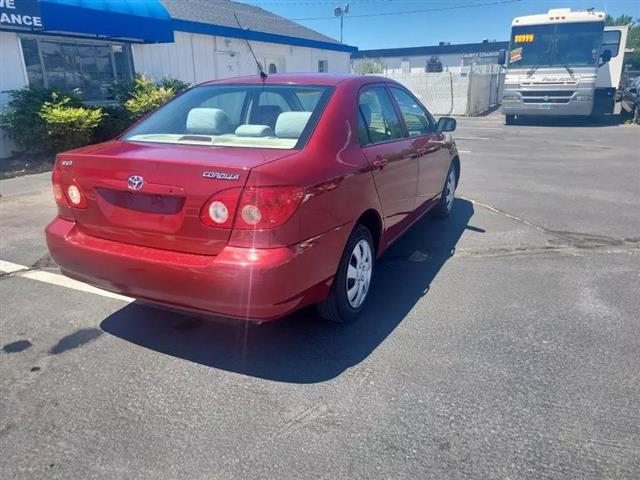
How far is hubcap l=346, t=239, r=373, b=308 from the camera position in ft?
11.0

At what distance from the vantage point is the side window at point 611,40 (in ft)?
56.0

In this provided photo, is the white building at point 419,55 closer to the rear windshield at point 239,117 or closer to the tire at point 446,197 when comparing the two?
the tire at point 446,197

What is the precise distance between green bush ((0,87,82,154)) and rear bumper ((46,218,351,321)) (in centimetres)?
798

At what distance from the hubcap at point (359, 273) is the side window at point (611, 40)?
17584 mm

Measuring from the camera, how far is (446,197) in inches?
231

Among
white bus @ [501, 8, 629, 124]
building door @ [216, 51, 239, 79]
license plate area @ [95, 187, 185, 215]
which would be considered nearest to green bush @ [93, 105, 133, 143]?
building door @ [216, 51, 239, 79]

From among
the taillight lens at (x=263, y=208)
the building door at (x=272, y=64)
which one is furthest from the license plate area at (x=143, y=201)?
the building door at (x=272, y=64)

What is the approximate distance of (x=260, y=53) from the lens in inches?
719

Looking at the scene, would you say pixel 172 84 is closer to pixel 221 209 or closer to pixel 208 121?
pixel 208 121

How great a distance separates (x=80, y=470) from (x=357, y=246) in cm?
201

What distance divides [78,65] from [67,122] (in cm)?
301

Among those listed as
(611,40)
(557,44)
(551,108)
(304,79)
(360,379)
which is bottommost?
(360,379)

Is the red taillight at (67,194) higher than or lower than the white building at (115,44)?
lower

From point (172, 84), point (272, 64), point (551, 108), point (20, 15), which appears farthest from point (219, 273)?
point (272, 64)
